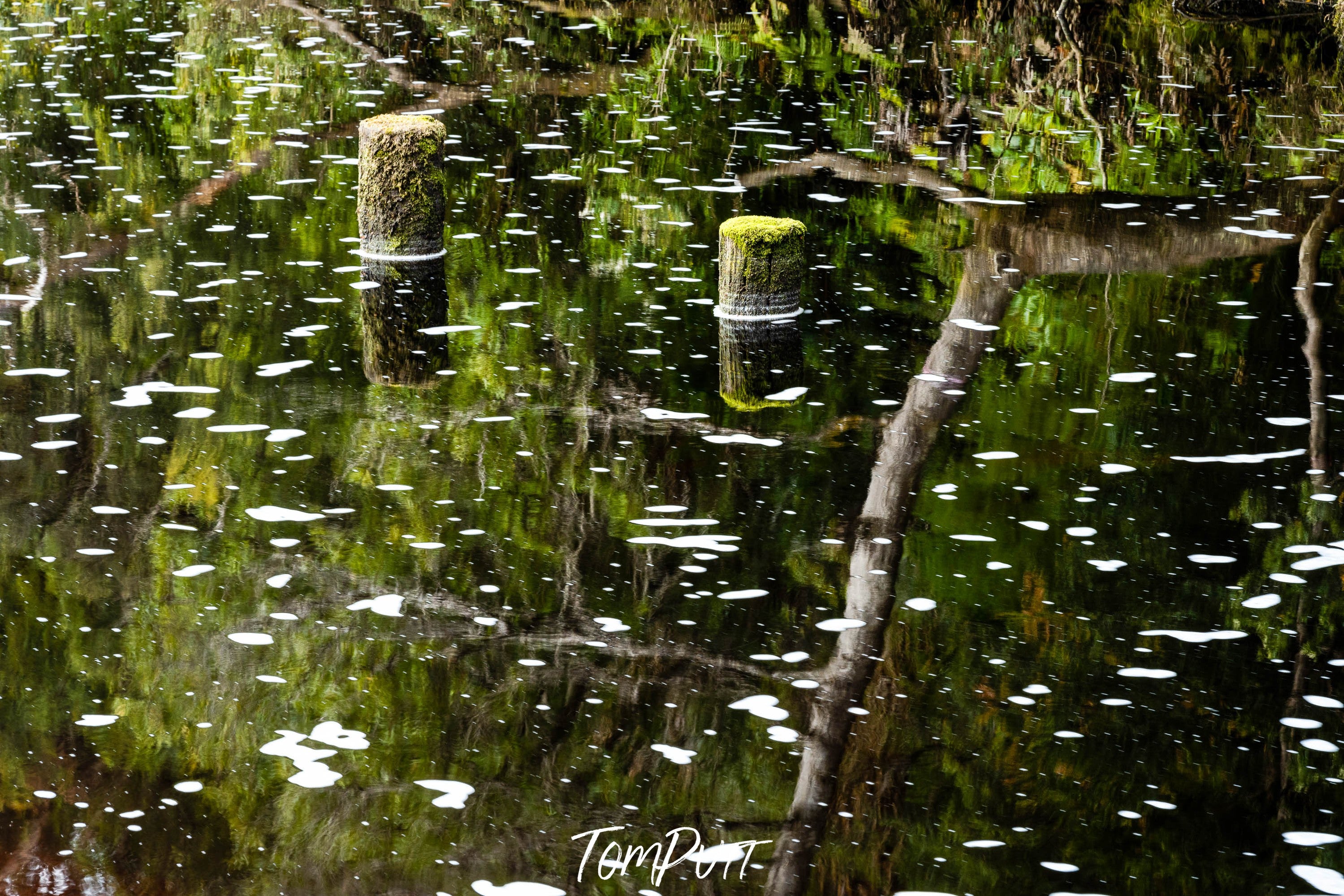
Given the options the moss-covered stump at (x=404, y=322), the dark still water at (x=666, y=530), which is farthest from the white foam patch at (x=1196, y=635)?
the moss-covered stump at (x=404, y=322)

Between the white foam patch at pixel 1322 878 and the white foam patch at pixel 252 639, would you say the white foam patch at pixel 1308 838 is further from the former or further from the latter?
the white foam patch at pixel 252 639

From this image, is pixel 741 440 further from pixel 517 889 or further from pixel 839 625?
pixel 517 889

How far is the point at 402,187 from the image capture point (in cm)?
1303

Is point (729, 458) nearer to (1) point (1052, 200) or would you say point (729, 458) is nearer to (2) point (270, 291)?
(2) point (270, 291)

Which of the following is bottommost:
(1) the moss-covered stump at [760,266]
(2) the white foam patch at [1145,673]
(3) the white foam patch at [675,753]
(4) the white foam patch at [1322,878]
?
(4) the white foam patch at [1322,878]

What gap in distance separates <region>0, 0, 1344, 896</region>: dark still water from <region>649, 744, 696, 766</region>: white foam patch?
0.02m

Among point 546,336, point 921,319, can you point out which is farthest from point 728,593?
point 921,319

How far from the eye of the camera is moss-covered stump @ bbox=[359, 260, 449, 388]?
35.1 feet

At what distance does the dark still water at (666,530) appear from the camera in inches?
236

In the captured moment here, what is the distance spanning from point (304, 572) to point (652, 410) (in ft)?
10.2

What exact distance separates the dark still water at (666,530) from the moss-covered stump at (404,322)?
0.06m

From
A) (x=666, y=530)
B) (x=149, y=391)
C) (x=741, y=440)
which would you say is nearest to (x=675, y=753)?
(x=666, y=530)

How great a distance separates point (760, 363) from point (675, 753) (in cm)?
509

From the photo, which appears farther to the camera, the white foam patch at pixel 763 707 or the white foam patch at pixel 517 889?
the white foam patch at pixel 763 707
